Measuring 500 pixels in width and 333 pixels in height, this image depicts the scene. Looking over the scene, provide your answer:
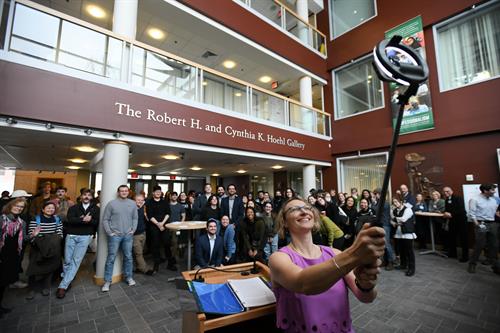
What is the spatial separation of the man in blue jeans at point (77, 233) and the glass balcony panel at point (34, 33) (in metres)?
2.58

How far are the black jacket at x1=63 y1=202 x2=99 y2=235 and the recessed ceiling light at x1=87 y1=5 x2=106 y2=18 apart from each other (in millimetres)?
5546

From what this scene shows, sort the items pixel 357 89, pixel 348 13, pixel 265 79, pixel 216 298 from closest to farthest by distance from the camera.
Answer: pixel 216 298 < pixel 357 89 < pixel 348 13 < pixel 265 79

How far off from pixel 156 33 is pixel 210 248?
7.01 m

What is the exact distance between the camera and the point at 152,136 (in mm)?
5113

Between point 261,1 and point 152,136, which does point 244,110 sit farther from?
point 261,1

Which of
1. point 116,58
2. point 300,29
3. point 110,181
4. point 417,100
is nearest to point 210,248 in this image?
point 110,181

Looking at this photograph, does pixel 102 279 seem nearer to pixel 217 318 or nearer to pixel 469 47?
pixel 217 318

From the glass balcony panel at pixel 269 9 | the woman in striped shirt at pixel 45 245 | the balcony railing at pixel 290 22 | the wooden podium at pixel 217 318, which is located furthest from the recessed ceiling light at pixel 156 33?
the wooden podium at pixel 217 318

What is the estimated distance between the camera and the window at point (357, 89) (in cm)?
902

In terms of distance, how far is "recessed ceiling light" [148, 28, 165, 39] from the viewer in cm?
738

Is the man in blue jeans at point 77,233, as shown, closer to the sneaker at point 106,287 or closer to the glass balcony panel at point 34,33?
the sneaker at point 106,287

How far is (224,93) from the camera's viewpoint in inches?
274

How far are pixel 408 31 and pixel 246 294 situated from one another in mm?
9846

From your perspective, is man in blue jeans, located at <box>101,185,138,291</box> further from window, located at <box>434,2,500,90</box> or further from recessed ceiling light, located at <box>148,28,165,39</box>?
window, located at <box>434,2,500,90</box>
